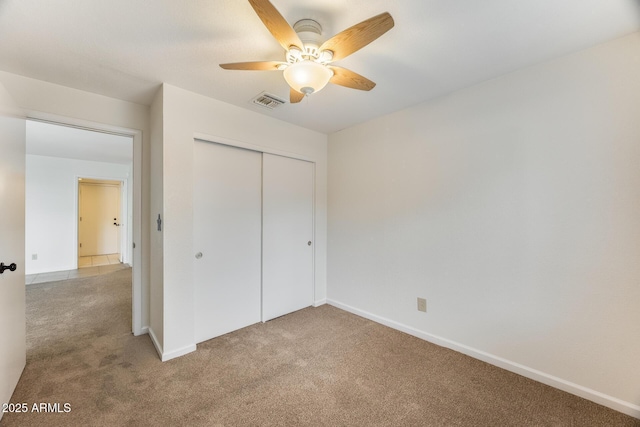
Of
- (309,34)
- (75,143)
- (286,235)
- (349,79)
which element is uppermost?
(75,143)

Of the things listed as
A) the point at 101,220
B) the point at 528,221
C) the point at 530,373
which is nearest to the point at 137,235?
the point at 528,221

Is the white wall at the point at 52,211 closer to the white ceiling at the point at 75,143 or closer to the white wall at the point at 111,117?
the white ceiling at the point at 75,143

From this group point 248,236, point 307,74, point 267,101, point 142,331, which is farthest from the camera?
point 248,236

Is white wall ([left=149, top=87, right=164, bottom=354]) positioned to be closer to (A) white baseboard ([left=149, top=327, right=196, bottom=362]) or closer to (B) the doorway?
(A) white baseboard ([left=149, top=327, right=196, bottom=362])

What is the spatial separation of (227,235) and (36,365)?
174 centimetres

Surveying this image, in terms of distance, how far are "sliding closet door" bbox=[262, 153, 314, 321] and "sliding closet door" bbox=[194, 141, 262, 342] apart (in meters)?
0.11

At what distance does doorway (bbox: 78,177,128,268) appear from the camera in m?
6.53

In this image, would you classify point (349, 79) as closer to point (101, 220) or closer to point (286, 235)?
point (286, 235)

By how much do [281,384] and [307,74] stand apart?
2070 mm

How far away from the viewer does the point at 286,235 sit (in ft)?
10.2

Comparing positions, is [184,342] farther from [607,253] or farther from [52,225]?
[52,225]

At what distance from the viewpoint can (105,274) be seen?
4918mm

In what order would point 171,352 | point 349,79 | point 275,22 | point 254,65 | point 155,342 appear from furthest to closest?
point 155,342 < point 171,352 < point 349,79 < point 254,65 < point 275,22

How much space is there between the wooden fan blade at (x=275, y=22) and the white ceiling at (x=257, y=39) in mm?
214
